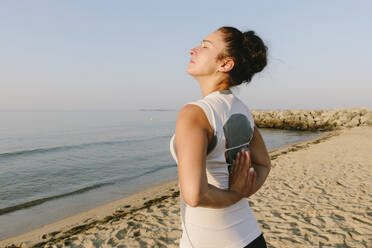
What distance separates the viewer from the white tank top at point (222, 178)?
3.44ft

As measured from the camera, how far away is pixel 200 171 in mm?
927

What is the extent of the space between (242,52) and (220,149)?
531 millimetres

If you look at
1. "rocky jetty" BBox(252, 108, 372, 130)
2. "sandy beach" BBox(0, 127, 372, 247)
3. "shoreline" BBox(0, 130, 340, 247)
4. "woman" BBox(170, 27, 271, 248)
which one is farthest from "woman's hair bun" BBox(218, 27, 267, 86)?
"rocky jetty" BBox(252, 108, 372, 130)

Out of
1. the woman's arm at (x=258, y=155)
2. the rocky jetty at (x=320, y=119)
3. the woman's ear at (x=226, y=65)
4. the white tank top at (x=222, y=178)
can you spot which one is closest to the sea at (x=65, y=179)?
the white tank top at (x=222, y=178)

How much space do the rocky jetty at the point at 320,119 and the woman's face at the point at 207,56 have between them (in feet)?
131

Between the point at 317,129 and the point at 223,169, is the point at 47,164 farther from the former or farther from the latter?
the point at 317,129

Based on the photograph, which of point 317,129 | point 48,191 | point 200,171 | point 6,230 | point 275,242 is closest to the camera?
point 200,171

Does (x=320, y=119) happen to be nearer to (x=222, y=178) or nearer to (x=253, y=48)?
(x=253, y=48)

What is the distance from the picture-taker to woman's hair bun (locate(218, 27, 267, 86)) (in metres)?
1.22

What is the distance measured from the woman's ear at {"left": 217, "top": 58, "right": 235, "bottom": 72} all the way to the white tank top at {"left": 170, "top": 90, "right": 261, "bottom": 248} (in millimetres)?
128

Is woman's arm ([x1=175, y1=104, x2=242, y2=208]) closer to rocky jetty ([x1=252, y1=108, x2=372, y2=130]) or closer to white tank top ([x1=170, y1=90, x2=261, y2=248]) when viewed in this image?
white tank top ([x1=170, y1=90, x2=261, y2=248])

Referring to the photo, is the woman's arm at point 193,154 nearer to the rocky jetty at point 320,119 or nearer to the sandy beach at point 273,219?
→ the sandy beach at point 273,219

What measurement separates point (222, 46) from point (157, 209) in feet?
20.2

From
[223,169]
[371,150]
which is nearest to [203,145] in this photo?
[223,169]
